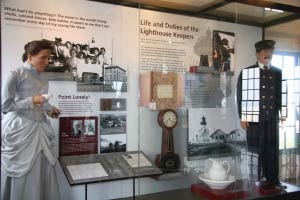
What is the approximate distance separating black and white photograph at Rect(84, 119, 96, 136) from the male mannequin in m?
1.38

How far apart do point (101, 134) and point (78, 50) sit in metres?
0.71

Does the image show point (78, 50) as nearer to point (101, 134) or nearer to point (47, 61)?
point (47, 61)

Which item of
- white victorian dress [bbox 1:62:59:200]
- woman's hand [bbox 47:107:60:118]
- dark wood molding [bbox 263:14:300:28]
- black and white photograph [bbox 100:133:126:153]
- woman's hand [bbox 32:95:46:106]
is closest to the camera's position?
white victorian dress [bbox 1:62:59:200]

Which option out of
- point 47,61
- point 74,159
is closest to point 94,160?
point 74,159

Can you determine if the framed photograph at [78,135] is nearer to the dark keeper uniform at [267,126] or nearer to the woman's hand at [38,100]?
the woman's hand at [38,100]

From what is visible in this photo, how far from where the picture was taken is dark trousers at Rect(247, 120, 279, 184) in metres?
2.81

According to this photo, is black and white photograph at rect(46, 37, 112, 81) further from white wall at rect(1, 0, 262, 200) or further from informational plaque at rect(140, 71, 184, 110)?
informational plaque at rect(140, 71, 184, 110)

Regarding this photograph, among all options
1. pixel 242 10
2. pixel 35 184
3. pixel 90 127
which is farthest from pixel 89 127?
pixel 242 10

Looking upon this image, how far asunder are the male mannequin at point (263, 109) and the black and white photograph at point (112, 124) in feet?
3.70

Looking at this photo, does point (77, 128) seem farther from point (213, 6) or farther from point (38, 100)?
point (213, 6)

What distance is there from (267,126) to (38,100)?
203 cm

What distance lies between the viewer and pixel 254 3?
2.82m

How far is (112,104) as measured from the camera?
254cm

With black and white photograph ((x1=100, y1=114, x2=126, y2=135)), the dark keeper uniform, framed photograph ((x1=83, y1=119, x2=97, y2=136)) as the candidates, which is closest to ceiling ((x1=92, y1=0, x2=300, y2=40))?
the dark keeper uniform
